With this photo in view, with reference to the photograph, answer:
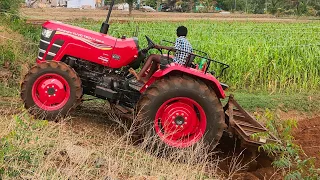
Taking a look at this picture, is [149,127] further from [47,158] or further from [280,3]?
[280,3]

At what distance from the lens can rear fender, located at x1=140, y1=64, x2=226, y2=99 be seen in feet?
17.6

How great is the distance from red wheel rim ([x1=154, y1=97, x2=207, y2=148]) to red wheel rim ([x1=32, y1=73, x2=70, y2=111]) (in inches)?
48.5

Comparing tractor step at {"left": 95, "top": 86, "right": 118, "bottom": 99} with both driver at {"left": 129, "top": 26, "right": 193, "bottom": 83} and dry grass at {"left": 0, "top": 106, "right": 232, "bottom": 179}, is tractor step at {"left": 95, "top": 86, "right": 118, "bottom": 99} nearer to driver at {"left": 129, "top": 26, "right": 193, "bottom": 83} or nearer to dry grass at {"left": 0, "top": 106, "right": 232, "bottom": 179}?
driver at {"left": 129, "top": 26, "right": 193, "bottom": 83}

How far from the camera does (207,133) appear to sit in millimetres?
5469

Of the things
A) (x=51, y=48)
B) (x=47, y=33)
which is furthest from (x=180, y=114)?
(x=47, y=33)

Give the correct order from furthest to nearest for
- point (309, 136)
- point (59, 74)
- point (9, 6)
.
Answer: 1. point (9, 6)
2. point (309, 136)
3. point (59, 74)

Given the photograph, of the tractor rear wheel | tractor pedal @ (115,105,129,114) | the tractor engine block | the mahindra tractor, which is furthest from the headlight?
the tractor rear wheel

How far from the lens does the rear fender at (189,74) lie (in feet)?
17.6

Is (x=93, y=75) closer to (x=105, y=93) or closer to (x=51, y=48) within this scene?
(x=105, y=93)

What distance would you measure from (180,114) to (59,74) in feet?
5.15

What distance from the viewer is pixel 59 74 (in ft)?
18.5

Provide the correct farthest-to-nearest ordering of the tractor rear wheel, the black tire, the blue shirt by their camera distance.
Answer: the blue shirt
the black tire
the tractor rear wheel

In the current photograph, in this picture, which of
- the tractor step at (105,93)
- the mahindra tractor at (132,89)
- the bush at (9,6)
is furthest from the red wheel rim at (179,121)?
the bush at (9,6)

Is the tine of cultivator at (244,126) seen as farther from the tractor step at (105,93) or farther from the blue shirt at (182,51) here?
the tractor step at (105,93)
